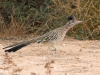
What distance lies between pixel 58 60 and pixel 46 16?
454 cm

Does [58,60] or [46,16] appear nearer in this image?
[58,60]

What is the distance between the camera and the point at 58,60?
8367 mm

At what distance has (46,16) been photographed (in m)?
12.8

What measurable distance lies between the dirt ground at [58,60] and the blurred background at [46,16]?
29.1 inches

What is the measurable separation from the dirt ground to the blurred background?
0.74m

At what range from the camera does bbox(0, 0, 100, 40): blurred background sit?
11758 millimetres

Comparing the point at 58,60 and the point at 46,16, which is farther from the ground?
the point at 46,16

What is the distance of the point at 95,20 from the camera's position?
38.5 feet

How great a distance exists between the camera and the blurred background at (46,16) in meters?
11.8

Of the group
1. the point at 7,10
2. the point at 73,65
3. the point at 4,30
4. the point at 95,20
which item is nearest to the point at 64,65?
the point at 73,65

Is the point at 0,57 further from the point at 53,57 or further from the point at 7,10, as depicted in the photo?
the point at 7,10

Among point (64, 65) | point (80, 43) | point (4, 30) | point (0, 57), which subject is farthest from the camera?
point (4, 30)

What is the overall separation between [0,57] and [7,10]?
5002mm

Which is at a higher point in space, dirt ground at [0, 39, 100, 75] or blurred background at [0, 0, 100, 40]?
blurred background at [0, 0, 100, 40]
